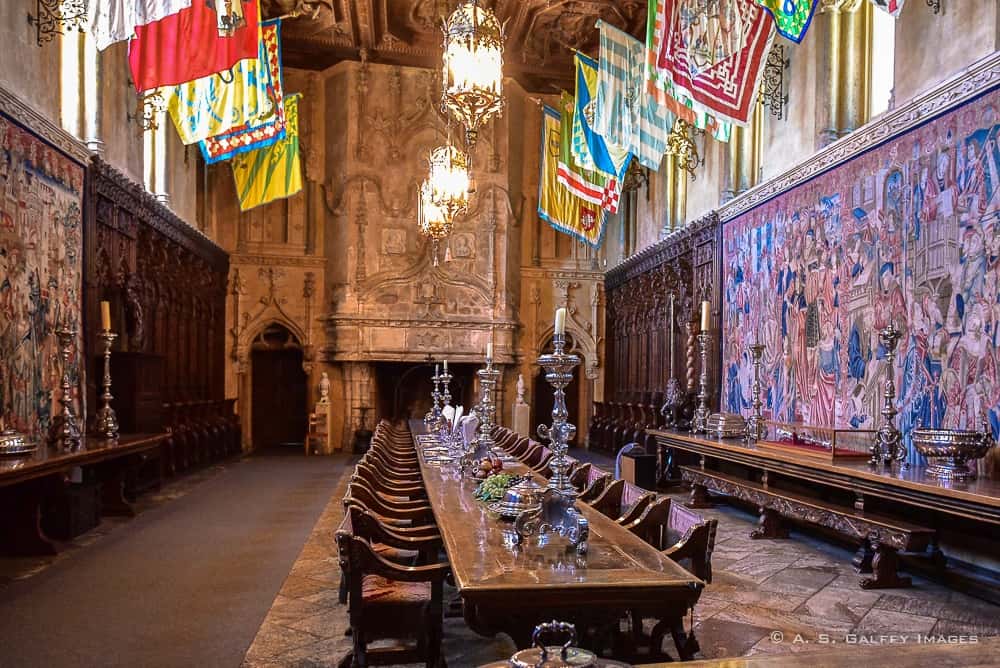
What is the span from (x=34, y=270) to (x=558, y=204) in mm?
9492

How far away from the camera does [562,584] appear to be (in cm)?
283

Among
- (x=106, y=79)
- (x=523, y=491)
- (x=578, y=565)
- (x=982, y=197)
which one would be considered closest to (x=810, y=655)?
(x=578, y=565)

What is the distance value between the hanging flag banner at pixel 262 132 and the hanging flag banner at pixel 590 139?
470 cm

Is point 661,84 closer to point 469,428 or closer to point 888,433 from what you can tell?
point 888,433

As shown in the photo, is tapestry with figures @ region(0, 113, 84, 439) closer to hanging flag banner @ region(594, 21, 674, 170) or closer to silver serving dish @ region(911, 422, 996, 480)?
hanging flag banner @ region(594, 21, 674, 170)

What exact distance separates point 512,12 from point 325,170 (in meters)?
5.65

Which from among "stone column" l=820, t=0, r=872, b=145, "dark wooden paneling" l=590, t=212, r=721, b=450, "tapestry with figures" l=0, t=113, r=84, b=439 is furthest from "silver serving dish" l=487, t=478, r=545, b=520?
"dark wooden paneling" l=590, t=212, r=721, b=450

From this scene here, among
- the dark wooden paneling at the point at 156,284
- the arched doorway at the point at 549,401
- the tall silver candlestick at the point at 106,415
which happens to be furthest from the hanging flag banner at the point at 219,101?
the arched doorway at the point at 549,401

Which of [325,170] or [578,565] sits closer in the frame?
[578,565]

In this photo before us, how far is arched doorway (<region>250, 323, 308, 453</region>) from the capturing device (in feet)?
56.6

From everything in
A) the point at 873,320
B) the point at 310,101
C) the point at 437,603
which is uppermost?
the point at 310,101

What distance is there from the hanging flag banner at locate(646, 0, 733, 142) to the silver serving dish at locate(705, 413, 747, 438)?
12.3 feet

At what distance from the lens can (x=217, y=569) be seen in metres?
6.19

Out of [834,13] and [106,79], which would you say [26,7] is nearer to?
[106,79]
